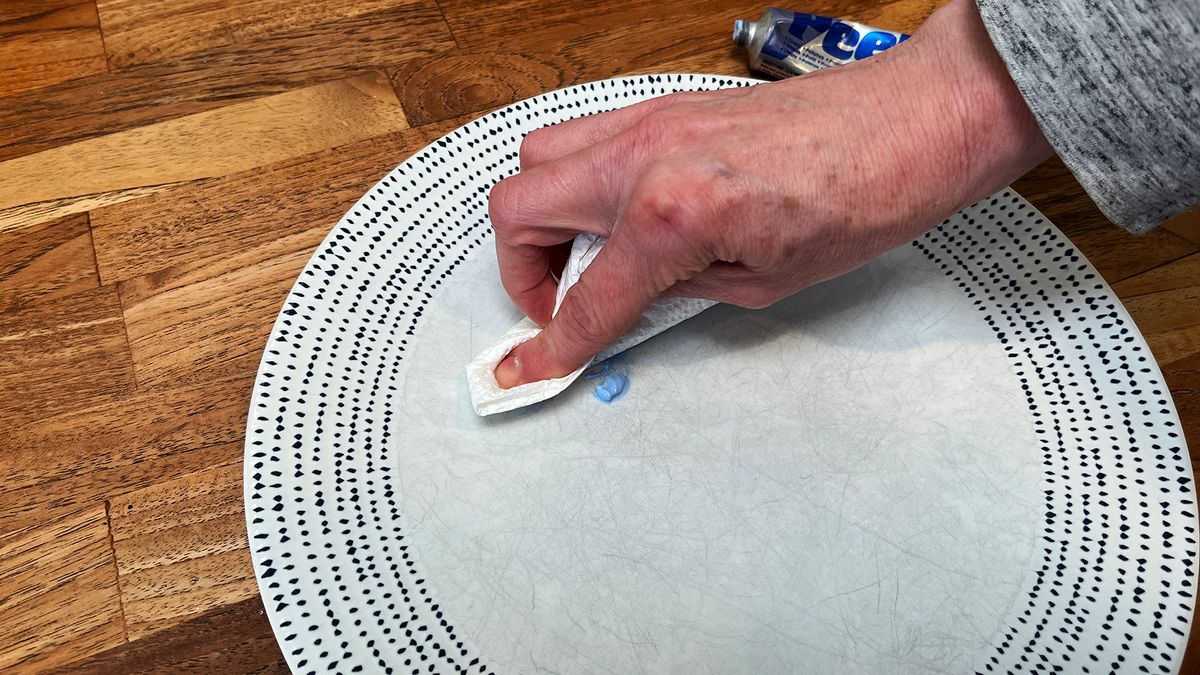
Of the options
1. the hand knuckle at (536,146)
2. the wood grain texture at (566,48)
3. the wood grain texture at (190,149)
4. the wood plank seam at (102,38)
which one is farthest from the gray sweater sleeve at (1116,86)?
the wood plank seam at (102,38)

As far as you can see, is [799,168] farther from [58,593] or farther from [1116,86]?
[58,593]

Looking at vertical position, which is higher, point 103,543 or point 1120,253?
point 1120,253

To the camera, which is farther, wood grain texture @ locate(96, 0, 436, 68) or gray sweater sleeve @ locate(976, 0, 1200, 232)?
wood grain texture @ locate(96, 0, 436, 68)

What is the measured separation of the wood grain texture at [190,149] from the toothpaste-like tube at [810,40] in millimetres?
366

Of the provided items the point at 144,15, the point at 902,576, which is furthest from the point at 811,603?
the point at 144,15

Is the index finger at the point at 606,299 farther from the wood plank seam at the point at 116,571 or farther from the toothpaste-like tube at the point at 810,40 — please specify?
the toothpaste-like tube at the point at 810,40

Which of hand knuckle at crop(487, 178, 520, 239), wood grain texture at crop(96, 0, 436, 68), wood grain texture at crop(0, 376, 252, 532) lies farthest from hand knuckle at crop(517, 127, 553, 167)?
wood grain texture at crop(96, 0, 436, 68)

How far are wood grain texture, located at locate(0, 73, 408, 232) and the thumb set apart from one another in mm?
323

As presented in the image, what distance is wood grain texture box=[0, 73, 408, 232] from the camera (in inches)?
29.0

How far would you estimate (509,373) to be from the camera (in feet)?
2.01

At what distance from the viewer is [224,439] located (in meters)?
0.62

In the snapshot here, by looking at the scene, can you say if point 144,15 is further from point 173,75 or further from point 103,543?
point 103,543

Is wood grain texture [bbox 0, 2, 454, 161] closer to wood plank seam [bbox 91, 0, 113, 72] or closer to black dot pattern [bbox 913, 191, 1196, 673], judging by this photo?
wood plank seam [bbox 91, 0, 113, 72]

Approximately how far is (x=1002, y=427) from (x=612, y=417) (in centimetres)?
29
